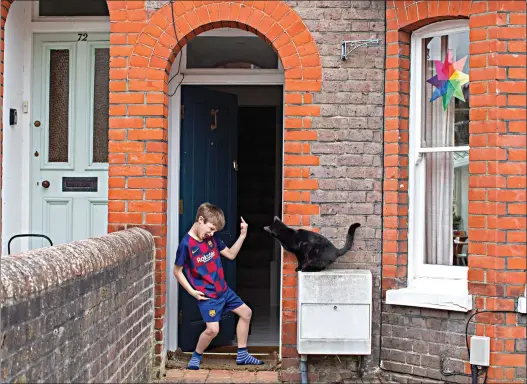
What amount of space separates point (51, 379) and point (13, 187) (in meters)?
3.91

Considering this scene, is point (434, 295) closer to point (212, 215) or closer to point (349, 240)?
point (349, 240)

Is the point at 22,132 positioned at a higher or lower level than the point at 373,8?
lower

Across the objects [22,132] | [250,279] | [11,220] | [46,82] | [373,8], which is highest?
[373,8]

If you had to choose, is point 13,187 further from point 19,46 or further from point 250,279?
point 250,279

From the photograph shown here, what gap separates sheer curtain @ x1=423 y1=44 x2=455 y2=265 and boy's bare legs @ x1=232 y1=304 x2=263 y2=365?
5.54ft

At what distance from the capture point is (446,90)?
668cm

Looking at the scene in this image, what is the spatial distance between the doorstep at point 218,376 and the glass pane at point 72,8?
3.62 m

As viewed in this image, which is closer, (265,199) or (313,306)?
(313,306)

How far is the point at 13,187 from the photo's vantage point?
7551 mm

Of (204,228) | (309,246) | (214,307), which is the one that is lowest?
(214,307)

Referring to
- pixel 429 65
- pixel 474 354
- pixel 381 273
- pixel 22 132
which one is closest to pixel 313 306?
pixel 381 273

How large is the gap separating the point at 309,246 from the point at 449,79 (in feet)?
6.12

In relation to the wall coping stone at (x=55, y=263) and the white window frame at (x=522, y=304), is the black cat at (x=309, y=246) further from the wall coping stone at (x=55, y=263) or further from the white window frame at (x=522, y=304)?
the white window frame at (x=522, y=304)

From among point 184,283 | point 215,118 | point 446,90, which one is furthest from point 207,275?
point 446,90
